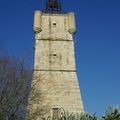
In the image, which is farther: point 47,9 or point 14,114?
point 47,9

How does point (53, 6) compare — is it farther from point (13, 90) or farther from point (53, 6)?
point (13, 90)

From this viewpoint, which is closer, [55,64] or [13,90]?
[13,90]

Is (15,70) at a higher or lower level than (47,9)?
lower

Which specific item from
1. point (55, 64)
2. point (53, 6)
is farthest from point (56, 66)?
point (53, 6)

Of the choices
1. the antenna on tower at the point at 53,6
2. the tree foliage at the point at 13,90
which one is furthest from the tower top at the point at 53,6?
the tree foliage at the point at 13,90

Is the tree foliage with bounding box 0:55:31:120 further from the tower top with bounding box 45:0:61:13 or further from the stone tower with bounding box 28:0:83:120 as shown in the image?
the tower top with bounding box 45:0:61:13

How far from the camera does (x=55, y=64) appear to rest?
30984mm

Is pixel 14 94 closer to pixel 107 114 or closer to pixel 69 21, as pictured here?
pixel 107 114

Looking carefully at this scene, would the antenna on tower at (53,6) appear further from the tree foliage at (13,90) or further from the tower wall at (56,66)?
the tree foliage at (13,90)

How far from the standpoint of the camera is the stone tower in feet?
95.0

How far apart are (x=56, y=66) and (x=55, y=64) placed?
0.77 feet

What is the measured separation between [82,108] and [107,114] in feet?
28.6

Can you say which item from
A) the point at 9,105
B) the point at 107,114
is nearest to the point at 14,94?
the point at 9,105

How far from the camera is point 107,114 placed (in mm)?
20422
